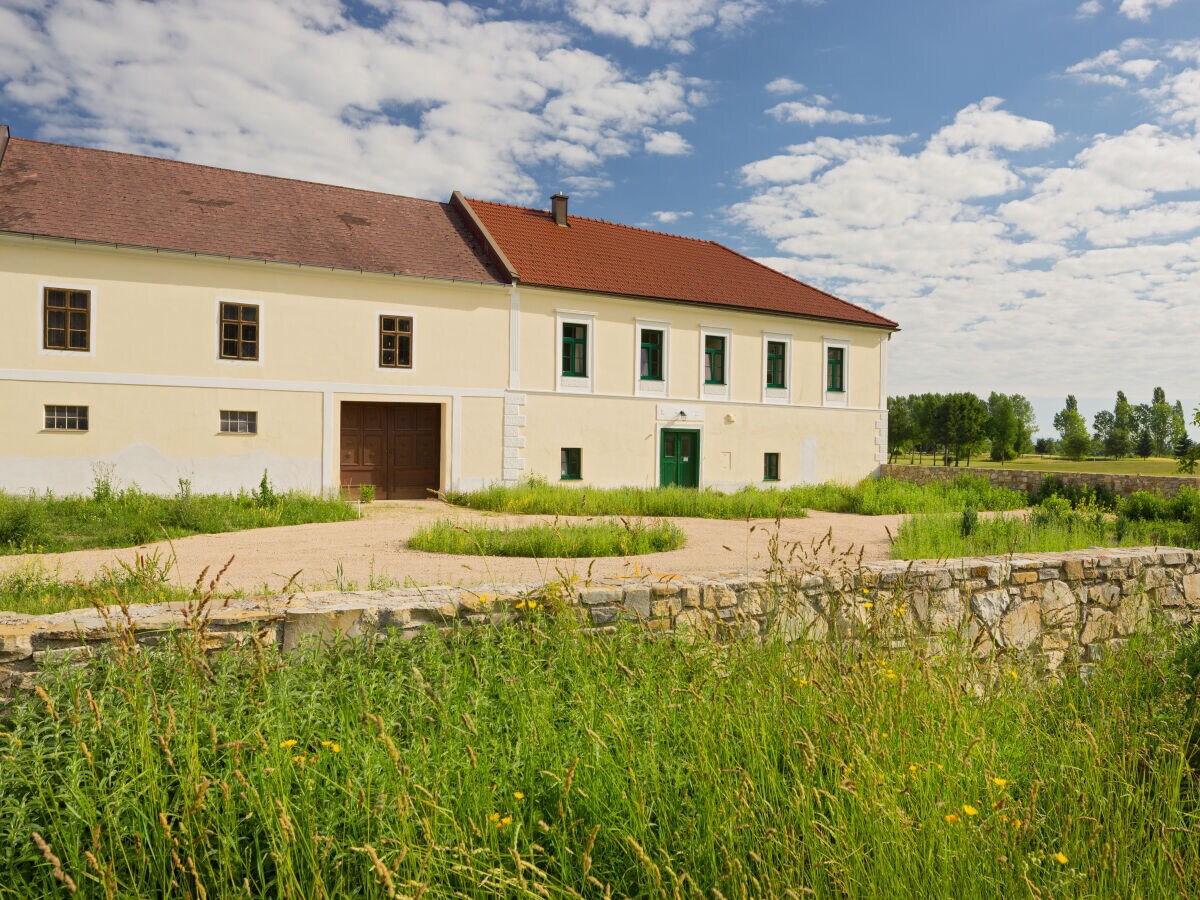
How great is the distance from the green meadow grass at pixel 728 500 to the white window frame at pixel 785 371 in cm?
442

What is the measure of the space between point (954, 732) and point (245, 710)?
328cm

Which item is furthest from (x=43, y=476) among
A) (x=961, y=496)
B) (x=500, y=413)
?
(x=961, y=496)

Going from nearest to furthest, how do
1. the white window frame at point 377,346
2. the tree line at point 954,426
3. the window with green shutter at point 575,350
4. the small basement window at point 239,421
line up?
the small basement window at point 239,421
the white window frame at point 377,346
the window with green shutter at point 575,350
the tree line at point 954,426

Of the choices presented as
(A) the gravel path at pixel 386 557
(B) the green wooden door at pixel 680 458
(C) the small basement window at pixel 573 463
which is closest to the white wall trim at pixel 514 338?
(C) the small basement window at pixel 573 463

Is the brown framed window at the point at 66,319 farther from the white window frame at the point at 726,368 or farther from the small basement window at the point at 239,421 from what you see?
the white window frame at the point at 726,368

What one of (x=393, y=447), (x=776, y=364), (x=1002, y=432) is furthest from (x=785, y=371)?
(x=1002, y=432)

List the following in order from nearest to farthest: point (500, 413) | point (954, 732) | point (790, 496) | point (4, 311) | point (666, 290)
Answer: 1. point (954, 732)
2. point (4, 311)
3. point (790, 496)
4. point (500, 413)
5. point (666, 290)

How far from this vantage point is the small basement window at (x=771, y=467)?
2603cm

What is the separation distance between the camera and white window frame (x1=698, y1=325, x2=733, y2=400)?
24.8m

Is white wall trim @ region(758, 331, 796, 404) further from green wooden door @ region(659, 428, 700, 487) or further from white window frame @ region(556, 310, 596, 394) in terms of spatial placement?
white window frame @ region(556, 310, 596, 394)

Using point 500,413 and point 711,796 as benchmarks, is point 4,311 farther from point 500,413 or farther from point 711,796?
point 711,796

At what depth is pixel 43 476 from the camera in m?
16.8

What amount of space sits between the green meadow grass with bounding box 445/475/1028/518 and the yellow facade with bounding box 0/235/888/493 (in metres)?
2.46

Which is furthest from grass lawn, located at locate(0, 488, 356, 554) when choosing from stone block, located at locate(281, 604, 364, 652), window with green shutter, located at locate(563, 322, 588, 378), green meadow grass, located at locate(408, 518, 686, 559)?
window with green shutter, located at locate(563, 322, 588, 378)
